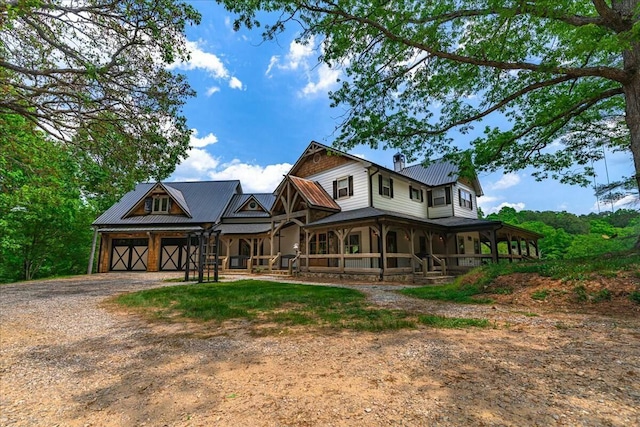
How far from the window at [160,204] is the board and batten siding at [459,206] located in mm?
24331

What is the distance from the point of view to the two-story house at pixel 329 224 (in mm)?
16594

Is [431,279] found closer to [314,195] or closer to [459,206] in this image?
[314,195]

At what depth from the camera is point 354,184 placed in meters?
19.0

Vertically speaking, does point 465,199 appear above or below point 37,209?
above

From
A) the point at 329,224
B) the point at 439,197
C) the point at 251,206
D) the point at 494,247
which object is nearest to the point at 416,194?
the point at 439,197

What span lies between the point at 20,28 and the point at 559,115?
1776 centimetres

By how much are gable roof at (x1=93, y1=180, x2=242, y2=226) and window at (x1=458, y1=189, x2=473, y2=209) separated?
2041cm

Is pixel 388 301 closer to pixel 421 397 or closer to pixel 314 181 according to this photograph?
pixel 421 397

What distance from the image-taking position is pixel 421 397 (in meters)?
2.76

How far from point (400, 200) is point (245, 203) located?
1466 centimetres

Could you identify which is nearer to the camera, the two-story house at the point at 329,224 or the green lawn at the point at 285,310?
the green lawn at the point at 285,310

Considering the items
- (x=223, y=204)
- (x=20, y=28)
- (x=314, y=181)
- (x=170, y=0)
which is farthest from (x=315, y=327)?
(x=223, y=204)

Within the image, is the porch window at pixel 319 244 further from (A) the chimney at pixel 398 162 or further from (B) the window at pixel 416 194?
(A) the chimney at pixel 398 162

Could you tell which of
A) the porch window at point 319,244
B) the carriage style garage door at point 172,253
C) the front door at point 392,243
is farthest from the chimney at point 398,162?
the carriage style garage door at point 172,253
